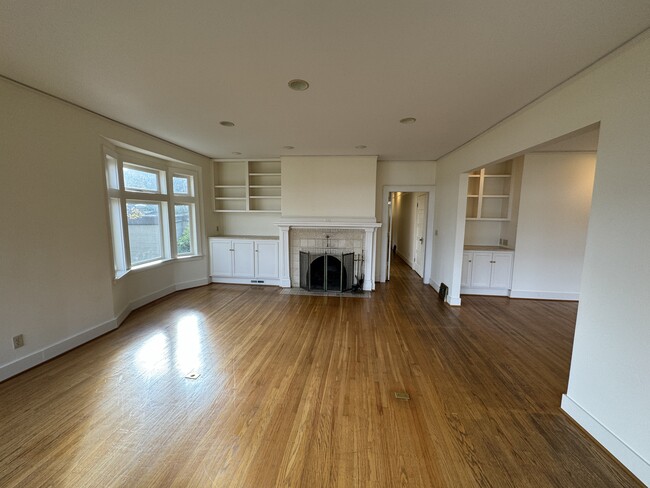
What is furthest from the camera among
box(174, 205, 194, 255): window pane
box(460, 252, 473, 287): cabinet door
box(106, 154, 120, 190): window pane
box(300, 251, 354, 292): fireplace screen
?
box(300, 251, 354, 292): fireplace screen

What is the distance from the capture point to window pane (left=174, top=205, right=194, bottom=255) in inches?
183

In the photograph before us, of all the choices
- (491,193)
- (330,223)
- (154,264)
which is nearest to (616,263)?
(330,223)

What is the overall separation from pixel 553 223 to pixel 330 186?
3923mm

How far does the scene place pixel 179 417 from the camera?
1783 mm

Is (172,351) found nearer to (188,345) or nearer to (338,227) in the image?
(188,345)

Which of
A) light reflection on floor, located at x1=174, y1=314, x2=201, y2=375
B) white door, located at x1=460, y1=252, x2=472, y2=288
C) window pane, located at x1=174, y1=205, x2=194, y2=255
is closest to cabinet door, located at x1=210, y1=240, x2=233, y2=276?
window pane, located at x1=174, y1=205, x2=194, y2=255

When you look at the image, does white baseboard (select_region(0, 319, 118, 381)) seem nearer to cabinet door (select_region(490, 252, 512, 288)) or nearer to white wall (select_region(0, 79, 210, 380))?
white wall (select_region(0, 79, 210, 380))

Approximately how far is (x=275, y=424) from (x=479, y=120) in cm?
357

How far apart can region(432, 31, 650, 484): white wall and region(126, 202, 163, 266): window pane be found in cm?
519

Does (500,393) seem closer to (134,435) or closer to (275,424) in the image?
(275,424)

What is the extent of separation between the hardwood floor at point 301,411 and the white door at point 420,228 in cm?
267

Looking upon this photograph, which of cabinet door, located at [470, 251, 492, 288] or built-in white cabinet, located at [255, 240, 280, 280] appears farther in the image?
built-in white cabinet, located at [255, 240, 280, 280]

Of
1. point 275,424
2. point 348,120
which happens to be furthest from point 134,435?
point 348,120

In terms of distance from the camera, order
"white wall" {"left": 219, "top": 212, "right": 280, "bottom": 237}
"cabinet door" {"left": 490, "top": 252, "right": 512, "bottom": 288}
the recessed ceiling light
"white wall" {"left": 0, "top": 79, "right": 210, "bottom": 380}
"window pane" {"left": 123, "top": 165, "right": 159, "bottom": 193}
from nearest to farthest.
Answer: the recessed ceiling light → "white wall" {"left": 0, "top": 79, "right": 210, "bottom": 380} → "window pane" {"left": 123, "top": 165, "right": 159, "bottom": 193} → "cabinet door" {"left": 490, "top": 252, "right": 512, "bottom": 288} → "white wall" {"left": 219, "top": 212, "right": 280, "bottom": 237}
